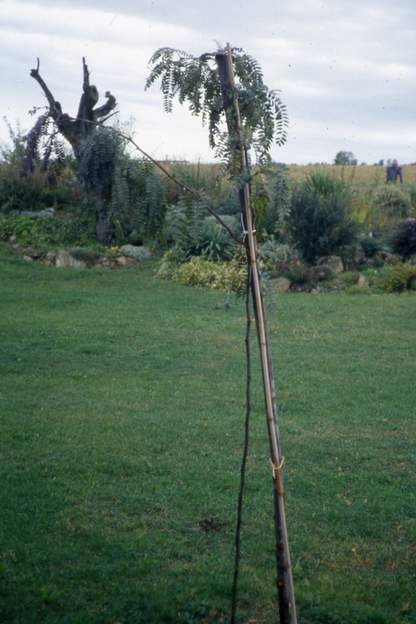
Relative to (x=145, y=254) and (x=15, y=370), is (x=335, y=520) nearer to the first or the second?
(x=15, y=370)

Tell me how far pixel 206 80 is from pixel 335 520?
9.73ft

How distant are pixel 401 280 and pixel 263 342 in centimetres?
1364

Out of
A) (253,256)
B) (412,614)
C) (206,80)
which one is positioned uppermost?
(206,80)

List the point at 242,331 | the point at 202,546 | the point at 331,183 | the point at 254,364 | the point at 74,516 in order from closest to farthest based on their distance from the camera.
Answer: the point at 202,546 < the point at 74,516 < the point at 254,364 < the point at 242,331 < the point at 331,183

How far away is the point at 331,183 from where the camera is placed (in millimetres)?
20891

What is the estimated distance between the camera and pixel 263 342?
12.0ft

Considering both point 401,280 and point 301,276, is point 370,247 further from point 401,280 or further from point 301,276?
point 301,276

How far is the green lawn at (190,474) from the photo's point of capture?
4457 mm

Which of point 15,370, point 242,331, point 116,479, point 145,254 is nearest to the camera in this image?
point 116,479

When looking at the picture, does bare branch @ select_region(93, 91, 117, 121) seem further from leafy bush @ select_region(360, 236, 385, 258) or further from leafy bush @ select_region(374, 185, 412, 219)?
leafy bush @ select_region(374, 185, 412, 219)

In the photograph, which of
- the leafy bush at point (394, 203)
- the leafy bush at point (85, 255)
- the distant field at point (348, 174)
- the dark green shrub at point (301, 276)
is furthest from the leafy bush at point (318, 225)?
the leafy bush at point (394, 203)

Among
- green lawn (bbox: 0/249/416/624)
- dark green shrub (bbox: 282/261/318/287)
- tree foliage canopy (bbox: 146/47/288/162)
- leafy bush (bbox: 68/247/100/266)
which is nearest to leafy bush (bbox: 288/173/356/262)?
dark green shrub (bbox: 282/261/318/287)

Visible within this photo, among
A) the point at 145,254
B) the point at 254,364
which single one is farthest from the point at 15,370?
the point at 145,254

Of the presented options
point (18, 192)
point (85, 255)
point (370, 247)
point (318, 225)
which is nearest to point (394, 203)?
point (370, 247)
